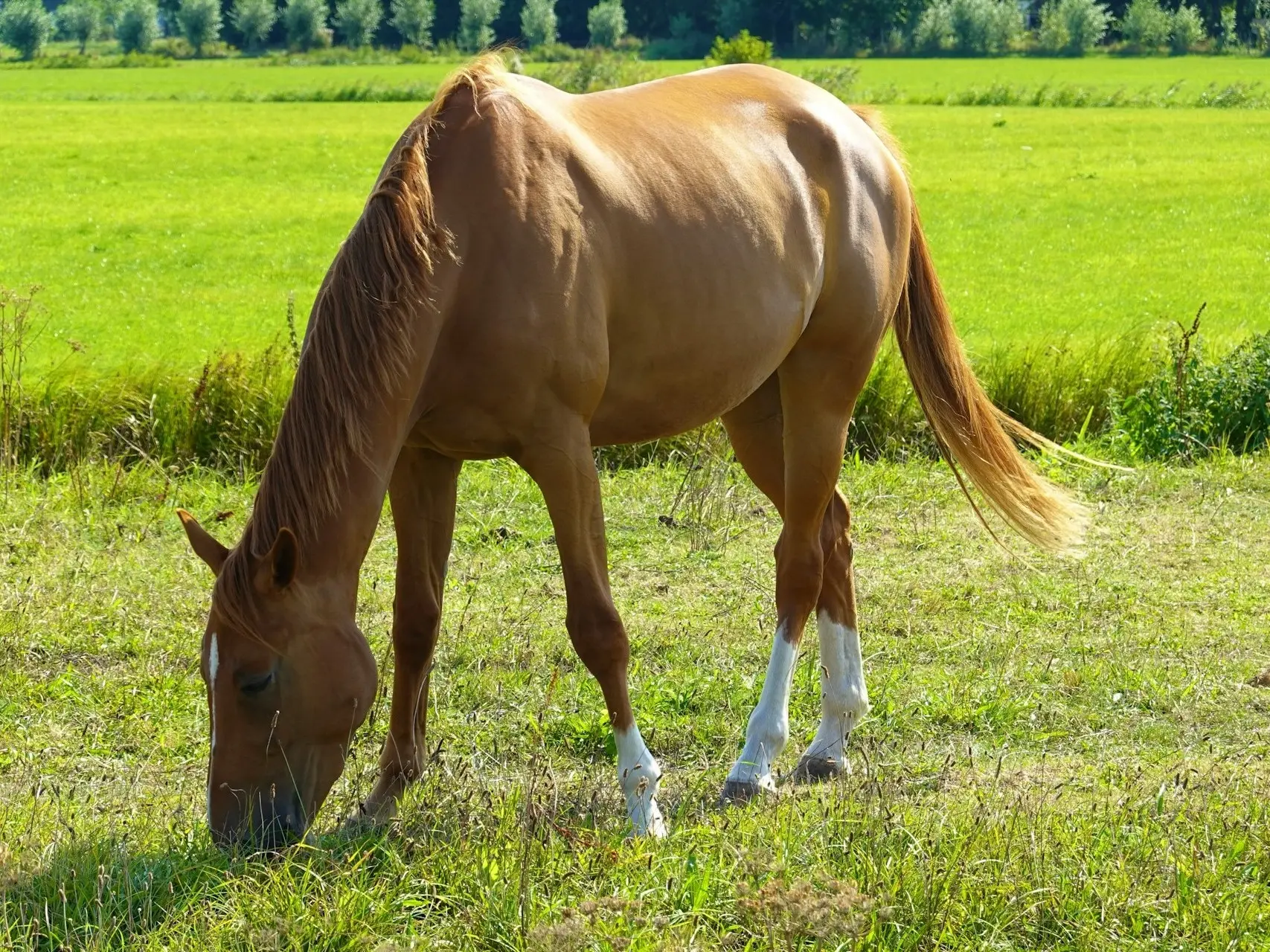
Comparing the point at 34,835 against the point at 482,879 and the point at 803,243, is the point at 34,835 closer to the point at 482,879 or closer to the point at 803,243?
the point at 482,879

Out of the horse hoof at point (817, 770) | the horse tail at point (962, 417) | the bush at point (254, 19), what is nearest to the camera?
the horse hoof at point (817, 770)

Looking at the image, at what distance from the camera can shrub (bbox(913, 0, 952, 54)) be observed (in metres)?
74.1

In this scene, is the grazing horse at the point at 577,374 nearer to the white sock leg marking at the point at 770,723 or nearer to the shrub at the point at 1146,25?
the white sock leg marking at the point at 770,723

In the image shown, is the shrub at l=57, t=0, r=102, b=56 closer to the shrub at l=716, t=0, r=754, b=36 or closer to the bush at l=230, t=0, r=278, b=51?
the bush at l=230, t=0, r=278, b=51

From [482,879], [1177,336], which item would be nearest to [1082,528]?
[482,879]

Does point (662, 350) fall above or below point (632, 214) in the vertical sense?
below

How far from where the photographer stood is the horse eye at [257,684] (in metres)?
2.96

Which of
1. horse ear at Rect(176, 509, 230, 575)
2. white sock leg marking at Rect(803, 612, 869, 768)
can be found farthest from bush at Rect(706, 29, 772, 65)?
horse ear at Rect(176, 509, 230, 575)

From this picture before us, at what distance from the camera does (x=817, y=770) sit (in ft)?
13.7

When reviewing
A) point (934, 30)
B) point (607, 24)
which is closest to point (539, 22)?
point (607, 24)

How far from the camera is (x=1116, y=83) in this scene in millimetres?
49000

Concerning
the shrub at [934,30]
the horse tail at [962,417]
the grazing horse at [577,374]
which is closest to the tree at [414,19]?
the shrub at [934,30]

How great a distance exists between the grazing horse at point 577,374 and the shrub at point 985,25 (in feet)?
241

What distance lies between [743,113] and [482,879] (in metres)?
2.54
